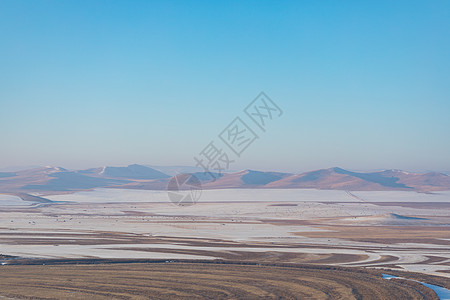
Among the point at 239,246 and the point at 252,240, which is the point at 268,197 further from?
the point at 239,246

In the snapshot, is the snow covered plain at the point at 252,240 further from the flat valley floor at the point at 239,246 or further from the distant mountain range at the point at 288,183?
the distant mountain range at the point at 288,183

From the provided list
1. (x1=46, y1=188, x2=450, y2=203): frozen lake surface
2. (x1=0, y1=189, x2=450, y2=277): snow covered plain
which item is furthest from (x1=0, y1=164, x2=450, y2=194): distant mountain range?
(x1=0, y1=189, x2=450, y2=277): snow covered plain

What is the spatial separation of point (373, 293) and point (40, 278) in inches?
644

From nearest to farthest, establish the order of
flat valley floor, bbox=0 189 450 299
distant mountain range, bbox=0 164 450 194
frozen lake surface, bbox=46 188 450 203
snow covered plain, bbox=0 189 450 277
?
flat valley floor, bbox=0 189 450 299 < snow covered plain, bbox=0 189 450 277 < frozen lake surface, bbox=46 188 450 203 < distant mountain range, bbox=0 164 450 194

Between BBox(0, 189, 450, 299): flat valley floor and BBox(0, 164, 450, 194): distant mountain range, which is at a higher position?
BBox(0, 164, 450, 194): distant mountain range

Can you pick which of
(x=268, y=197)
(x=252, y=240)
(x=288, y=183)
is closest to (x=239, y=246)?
(x=252, y=240)

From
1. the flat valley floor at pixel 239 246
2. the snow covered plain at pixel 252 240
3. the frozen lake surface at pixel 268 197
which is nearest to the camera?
the flat valley floor at pixel 239 246

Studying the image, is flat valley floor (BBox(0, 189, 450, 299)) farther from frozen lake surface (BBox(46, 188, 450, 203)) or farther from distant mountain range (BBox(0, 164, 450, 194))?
distant mountain range (BBox(0, 164, 450, 194))

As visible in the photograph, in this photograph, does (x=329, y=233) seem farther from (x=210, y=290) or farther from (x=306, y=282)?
(x=210, y=290)

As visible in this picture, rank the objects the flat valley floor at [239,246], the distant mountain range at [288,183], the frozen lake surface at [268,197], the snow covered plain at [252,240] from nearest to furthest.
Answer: the flat valley floor at [239,246] < the snow covered plain at [252,240] < the frozen lake surface at [268,197] < the distant mountain range at [288,183]

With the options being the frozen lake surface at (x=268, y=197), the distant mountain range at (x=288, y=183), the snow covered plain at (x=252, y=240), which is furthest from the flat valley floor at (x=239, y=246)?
the distant mountain range at (x=288, y=183)

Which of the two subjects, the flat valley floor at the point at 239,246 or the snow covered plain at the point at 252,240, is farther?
the snow covered plain at the point at 252,240

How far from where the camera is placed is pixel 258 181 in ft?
626

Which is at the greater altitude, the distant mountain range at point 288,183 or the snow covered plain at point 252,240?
the distant mountain range at point 288,183
